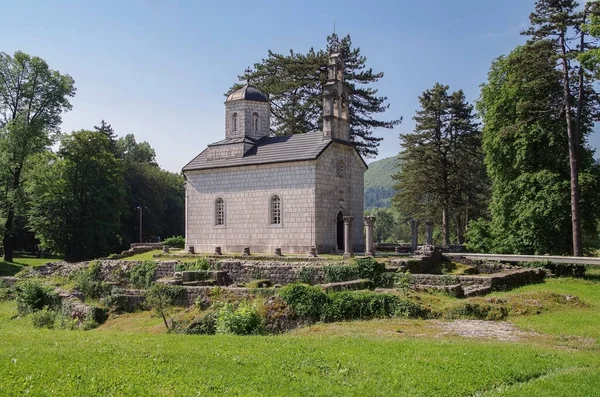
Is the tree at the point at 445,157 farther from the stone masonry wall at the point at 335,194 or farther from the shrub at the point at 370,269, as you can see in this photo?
the shrub at the point at 370,269

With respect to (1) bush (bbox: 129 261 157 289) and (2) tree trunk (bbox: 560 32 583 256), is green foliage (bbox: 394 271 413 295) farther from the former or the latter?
(1) bush (bbox: 129 261 157 289)

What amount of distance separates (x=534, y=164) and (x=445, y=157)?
1375 cm

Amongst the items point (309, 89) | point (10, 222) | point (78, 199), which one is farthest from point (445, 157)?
point (10, 222)

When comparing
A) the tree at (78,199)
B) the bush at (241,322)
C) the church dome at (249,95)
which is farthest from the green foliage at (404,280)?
the tree at (78,199)

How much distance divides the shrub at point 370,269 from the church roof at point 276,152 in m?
8.42

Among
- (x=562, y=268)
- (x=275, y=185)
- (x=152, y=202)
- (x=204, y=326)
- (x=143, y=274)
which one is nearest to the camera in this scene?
(x=204, y=326)

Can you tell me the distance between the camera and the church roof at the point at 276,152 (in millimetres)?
29984

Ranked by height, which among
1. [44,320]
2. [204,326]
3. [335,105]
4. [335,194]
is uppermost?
[335,105]

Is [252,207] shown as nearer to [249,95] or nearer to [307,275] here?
[249,95]

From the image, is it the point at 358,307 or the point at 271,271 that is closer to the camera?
the point at 358,307

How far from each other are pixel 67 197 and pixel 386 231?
94.8m

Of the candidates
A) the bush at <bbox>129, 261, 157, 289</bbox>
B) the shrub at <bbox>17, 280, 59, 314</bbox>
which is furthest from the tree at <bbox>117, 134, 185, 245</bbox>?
the shrub at <bbox>17, 280, 59, 314</bbox>

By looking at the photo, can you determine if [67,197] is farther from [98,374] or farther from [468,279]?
[98,374]

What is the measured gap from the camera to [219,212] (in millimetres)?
33062
